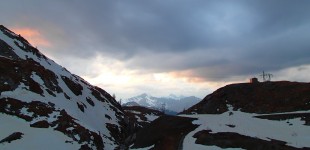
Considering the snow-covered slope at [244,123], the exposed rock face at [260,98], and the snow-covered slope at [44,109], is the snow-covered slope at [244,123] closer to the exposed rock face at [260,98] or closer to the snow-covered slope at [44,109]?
the exposed rock face at [260,98]

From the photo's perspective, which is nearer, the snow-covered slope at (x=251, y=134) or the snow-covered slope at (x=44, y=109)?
the snow-covered slope at (x=251, y=134)

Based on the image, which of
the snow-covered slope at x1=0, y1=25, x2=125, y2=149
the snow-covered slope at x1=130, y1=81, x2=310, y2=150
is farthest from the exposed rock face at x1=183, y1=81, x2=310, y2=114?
the snow-covered slope at x1=0, y1=25, x2=125, y2=149

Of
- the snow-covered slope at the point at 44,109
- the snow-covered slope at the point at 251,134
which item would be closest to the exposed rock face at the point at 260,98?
the snow-covered slope at the point at 251,134

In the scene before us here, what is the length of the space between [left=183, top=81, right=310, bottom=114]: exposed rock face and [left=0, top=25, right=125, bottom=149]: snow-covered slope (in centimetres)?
2300

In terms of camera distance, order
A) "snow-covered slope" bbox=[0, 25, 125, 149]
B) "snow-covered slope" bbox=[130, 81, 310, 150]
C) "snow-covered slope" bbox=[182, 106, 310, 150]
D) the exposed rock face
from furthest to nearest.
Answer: the exposed rock face, "snow-covered slope" bbox=[0, 25, 125, 149], "snow-covered slope" bbox=[130, 81, 310, 150], "snow-covered slope" bbox=[182, 106, 310, 150]

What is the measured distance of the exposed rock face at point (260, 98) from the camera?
190 ft

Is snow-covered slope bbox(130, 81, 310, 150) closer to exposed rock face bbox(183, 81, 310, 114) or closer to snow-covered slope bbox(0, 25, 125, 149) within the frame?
exposed rock face bbox(183, 81, 310, 114)

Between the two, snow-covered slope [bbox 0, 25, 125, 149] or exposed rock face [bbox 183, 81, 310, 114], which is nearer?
snow-covered slope [bbox 0, 25, 125, 149]

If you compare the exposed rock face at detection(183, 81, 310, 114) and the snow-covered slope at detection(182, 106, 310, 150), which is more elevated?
the exposed rock face at detection(183, 81, 310, 114)

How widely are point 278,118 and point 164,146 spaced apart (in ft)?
61.1

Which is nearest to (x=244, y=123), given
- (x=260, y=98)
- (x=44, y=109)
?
(x=260, y=98)

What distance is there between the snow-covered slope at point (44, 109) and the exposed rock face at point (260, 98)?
22997mm

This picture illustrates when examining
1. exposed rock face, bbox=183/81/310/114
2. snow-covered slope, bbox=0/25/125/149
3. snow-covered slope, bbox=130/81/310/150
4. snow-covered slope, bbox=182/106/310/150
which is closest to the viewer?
snow-covered slope, bbox=182/106/310/150

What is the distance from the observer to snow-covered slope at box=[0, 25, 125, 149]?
50953mm
